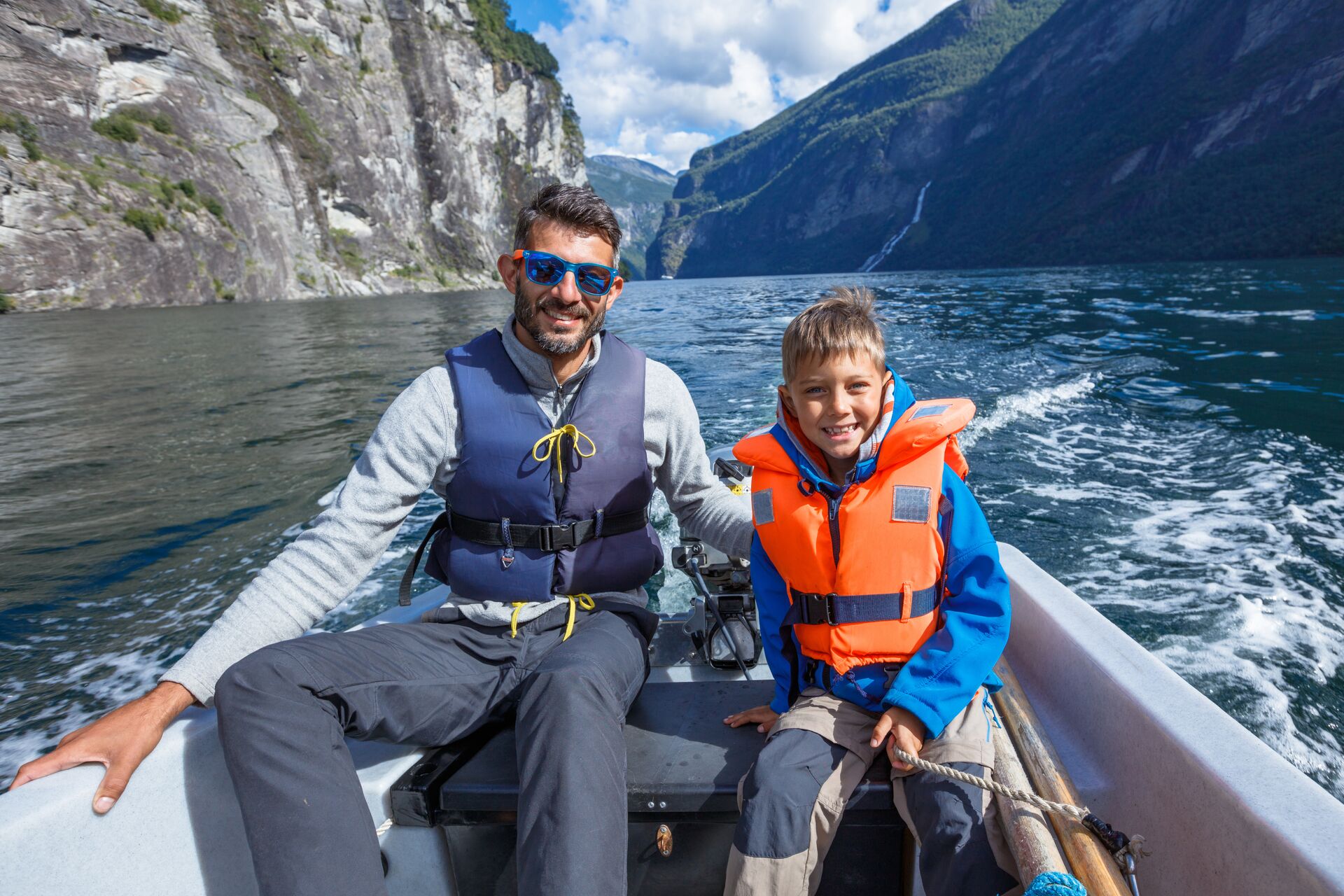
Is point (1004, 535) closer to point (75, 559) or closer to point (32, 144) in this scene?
point (75, 559)

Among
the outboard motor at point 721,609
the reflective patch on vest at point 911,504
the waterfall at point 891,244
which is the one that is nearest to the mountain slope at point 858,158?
the waterfall at point 891,244

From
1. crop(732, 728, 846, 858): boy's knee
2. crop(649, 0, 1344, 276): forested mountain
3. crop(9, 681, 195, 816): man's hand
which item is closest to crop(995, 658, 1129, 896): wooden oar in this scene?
crop(732, 728, 846, 858): boy's knee

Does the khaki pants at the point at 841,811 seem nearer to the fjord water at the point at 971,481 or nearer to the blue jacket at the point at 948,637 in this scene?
the blue jacket at the point at 948,637

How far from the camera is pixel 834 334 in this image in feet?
5.59

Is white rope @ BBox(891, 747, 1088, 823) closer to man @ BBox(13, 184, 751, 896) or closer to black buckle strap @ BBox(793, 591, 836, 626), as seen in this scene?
black buckle strap @ BBox(793, 591, 836, 626)

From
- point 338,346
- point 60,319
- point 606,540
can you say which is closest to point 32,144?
point 60,319

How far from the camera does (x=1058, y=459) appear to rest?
534 centimetres

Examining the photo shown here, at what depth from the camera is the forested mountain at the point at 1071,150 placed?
1855 inches

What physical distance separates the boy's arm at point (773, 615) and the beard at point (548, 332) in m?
0.73

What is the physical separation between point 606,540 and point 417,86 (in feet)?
168

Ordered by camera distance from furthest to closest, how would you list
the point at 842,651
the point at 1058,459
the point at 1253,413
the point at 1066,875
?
the point at 1253,413 → the point at 1058,459 → the point at 842,651 → the point at 1066,875

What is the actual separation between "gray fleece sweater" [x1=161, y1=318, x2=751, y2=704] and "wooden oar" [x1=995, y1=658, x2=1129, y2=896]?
79cm

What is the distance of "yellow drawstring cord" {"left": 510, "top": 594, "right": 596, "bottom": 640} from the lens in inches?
70.4

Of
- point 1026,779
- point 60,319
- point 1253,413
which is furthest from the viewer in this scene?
point 60,319
